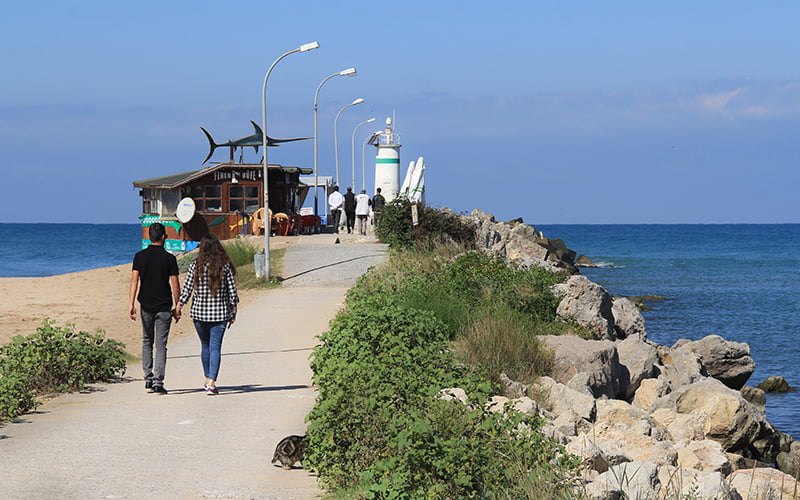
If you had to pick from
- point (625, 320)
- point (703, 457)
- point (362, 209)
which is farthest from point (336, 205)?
point (703, 457)

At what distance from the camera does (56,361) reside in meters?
12.3

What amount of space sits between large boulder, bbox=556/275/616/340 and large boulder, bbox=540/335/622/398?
3.05 meters

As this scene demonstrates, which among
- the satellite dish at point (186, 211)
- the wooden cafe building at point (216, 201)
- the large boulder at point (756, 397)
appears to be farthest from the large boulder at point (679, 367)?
the wooden cafe building at point (216, 201)

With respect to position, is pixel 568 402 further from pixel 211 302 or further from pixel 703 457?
pixel 211 302

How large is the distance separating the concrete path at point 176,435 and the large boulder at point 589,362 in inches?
133

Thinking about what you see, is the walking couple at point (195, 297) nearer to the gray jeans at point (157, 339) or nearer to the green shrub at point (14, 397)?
the gray jeans at point (157, 339)

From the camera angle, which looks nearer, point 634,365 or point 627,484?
point 627,484

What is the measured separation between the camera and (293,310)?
2166 cm

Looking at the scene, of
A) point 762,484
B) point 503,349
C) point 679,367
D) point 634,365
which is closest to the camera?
point 762,484

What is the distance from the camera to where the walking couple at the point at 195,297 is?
1162cm

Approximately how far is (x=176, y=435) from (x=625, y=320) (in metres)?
13.8

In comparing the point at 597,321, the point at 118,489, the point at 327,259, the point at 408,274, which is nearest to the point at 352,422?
the point at 118,489

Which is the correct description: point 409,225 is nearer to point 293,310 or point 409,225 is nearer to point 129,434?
point 293,310

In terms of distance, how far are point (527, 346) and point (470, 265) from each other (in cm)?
871
